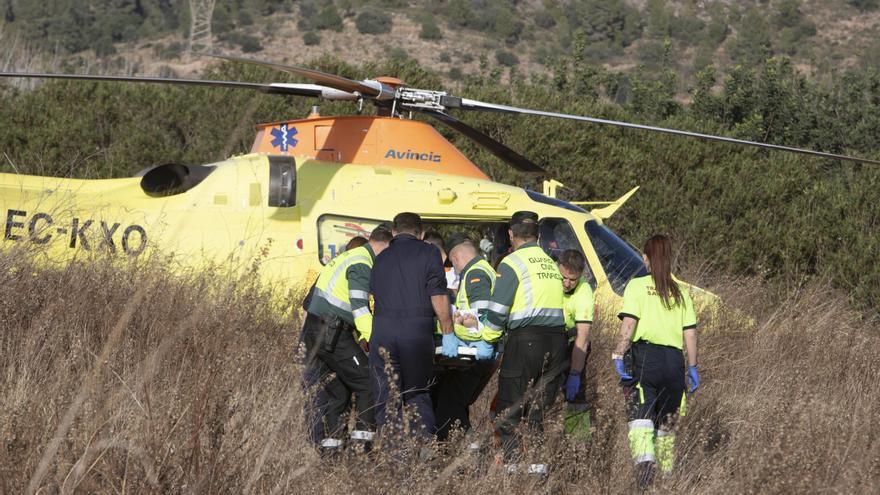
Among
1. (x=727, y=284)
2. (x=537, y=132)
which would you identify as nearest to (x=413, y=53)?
(x=537, y=132)

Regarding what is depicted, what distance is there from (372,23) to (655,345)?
73.1m

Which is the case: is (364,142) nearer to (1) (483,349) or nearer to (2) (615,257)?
(2) (615,257)

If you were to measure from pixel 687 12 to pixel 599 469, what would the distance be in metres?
87.5

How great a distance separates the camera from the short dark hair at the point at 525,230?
22.9ft

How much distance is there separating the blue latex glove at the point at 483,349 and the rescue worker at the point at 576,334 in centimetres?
65

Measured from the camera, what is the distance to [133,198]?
9531 millimetres

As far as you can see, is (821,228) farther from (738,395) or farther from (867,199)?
(738,395)

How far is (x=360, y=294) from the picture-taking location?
22.5ft

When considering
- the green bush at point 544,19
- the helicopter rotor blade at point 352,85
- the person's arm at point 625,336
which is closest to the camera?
the person's arm at point 625,336

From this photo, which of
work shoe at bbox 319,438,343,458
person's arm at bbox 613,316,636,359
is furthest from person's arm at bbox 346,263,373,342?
person's arm at bbox 613,316,636,359

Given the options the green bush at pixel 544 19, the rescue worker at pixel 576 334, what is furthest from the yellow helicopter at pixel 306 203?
the green bush at pixel 544 19

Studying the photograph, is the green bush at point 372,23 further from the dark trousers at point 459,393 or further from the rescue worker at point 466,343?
the dark trousers at point 459,393

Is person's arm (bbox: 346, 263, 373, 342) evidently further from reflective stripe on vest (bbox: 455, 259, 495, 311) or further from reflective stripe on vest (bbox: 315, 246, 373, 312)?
reflective stripe on vest (bbox: 455, 259, 495, 311)

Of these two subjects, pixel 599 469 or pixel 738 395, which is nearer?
pixel 599 469
